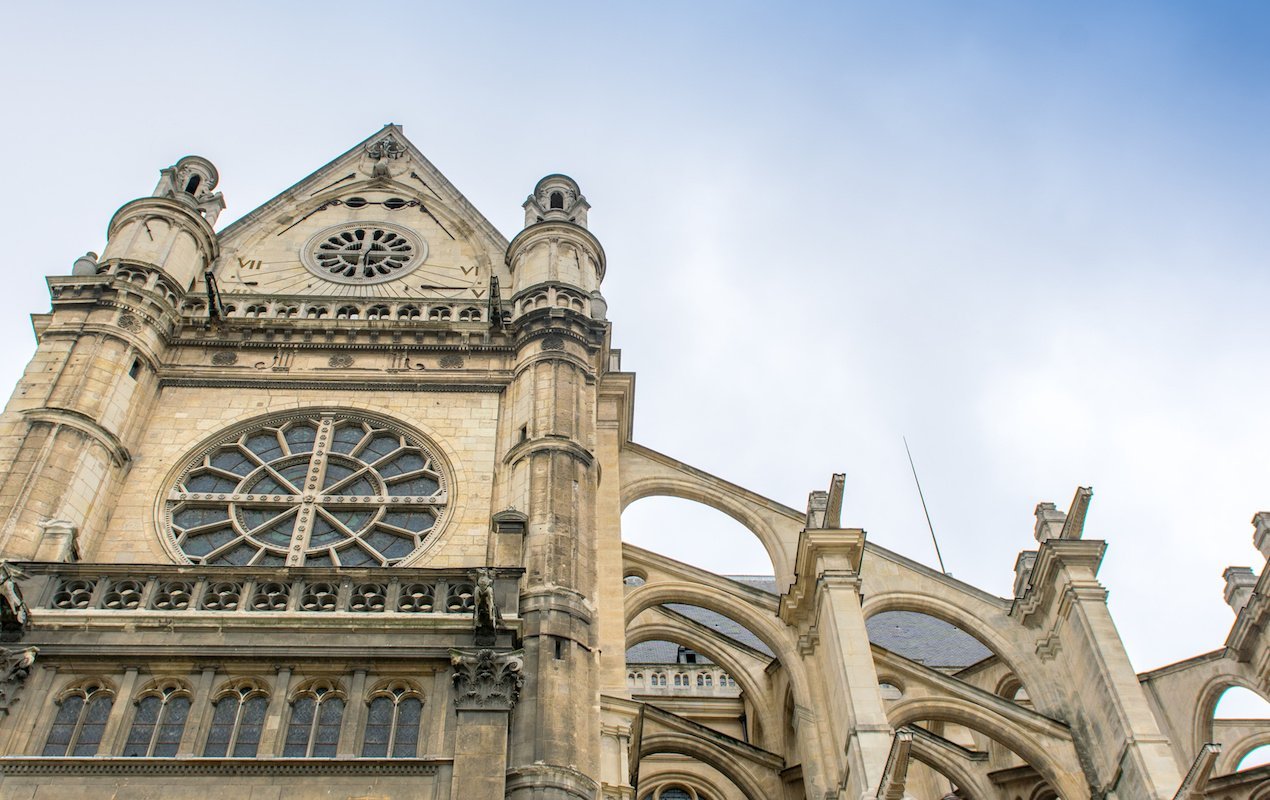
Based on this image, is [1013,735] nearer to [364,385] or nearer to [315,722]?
[315,722]

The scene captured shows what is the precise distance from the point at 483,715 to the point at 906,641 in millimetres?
19994

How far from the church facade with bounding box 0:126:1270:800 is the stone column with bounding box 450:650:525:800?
0.11ft

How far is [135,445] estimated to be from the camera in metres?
16.6

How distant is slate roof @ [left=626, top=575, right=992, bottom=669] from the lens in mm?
28250

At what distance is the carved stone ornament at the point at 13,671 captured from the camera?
11.7 metres

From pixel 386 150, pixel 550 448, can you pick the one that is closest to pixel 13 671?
pixel 550 448

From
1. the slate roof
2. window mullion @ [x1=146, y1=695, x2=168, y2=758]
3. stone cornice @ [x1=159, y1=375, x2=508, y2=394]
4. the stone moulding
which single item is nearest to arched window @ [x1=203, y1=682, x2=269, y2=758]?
the stone moulding

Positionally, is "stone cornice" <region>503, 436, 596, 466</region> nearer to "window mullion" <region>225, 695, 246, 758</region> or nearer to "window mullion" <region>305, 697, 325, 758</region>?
"window mullion" <region>305, 697, 325, 758</region>

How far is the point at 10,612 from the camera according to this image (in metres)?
12.2

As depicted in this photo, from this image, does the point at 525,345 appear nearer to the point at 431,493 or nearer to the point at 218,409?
the point at 431,493

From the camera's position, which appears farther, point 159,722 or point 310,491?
point 310,491

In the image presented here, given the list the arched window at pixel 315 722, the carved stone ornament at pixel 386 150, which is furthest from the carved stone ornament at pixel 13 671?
the carved stone ornament at pixel 386 150

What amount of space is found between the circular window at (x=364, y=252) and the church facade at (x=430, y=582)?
0.20ft

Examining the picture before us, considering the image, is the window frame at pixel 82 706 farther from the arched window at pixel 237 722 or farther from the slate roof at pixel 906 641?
the slate roof at pixel 906 641
